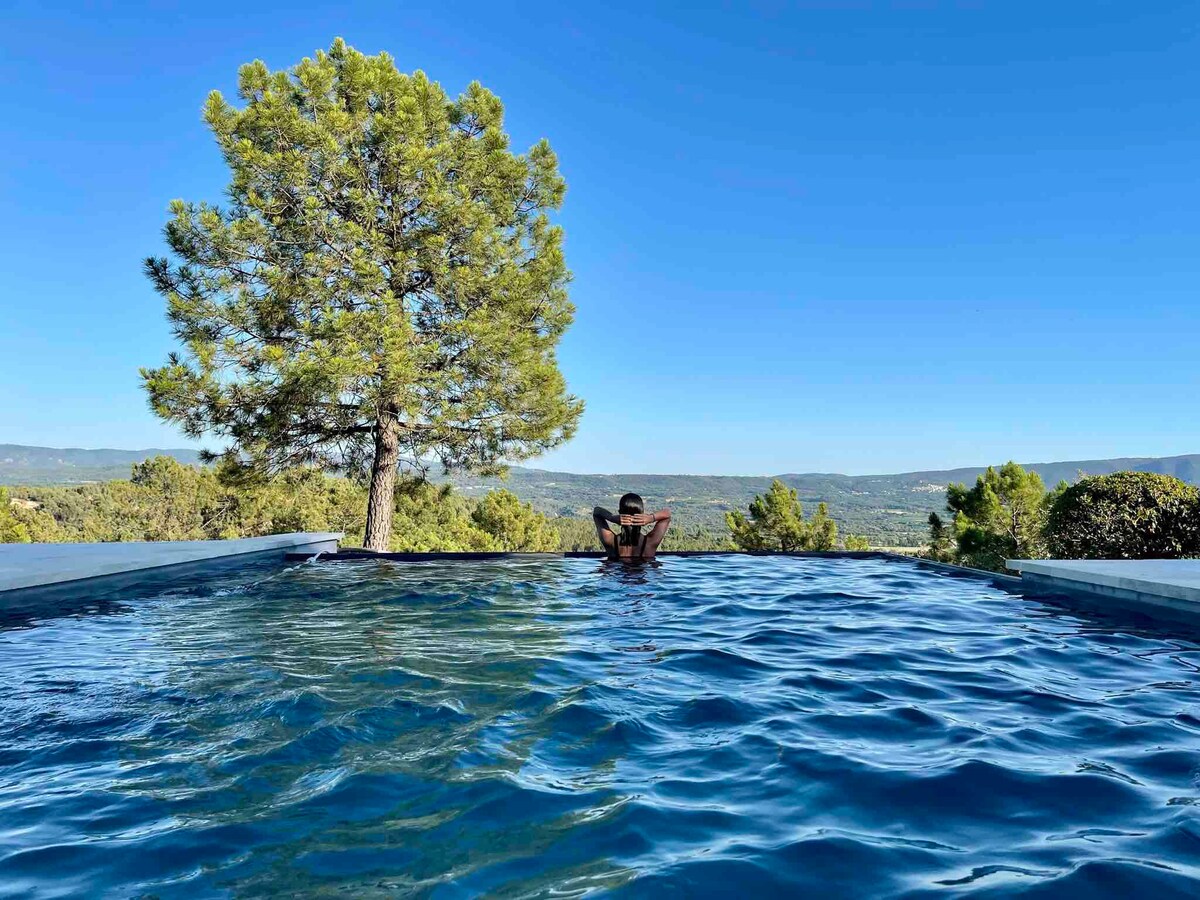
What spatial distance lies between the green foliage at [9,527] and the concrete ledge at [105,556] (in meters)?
15.4

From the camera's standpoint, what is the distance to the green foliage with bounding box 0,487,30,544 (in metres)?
20.0

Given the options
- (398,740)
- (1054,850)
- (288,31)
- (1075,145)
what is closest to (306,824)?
(398,740)

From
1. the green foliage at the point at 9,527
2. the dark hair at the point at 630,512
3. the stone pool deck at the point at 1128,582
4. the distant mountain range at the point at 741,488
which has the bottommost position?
the green foliage at the point at 9,527

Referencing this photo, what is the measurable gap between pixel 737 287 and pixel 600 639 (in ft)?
112

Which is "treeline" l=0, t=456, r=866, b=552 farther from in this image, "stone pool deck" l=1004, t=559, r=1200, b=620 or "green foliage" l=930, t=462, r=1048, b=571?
"stone pool deck" l=1004, t=559, r=1200, b=620

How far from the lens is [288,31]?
46.4ft

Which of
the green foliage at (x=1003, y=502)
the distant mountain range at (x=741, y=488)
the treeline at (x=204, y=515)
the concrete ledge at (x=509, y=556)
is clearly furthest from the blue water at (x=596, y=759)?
the distant mountain range at (x=741, y=488)

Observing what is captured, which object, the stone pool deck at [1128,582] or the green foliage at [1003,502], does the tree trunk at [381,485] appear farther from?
the green foliage at [1003,502]

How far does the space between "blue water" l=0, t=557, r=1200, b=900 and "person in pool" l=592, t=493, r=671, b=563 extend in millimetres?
2953

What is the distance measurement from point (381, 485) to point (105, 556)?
535 centimetres

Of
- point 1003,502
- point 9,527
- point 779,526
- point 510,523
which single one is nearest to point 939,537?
point 1003,502

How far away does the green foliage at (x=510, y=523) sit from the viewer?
25.6m

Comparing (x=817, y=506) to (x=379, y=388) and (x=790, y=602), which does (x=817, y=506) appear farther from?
(x=790, y=602)

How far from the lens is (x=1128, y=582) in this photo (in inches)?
197
